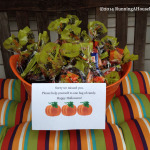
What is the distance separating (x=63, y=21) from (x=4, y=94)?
49 cm

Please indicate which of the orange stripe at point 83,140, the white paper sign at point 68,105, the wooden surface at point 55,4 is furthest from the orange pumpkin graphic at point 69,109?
the wooden surface at point 55,4

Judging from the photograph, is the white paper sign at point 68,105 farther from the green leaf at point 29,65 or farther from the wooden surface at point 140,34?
the wooden surface at point 140,34

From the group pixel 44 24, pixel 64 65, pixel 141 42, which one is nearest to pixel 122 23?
pixel 141 42

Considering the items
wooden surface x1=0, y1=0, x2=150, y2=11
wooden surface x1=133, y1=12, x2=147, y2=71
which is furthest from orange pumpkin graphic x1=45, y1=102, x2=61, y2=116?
wooden surface x1=133, y1=12, x2=147, y2=71

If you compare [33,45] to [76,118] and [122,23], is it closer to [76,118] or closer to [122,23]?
[76,118]

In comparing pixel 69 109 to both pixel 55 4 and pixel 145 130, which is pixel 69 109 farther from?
pixel 55 4

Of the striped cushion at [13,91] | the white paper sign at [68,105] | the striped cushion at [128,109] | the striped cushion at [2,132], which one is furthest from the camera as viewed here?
the striped cushion at [13,91]

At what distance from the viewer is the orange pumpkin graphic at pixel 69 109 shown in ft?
2.05

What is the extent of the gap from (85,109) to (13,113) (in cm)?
38

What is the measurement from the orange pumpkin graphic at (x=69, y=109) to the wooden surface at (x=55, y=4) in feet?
1.94

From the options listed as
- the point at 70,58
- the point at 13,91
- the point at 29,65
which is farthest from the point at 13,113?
the point at 70,58

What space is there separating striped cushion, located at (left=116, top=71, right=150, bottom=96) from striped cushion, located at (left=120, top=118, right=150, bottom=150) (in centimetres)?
21

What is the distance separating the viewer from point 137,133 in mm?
728

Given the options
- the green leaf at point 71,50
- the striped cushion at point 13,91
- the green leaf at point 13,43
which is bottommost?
the striped cushion at point 13,91
